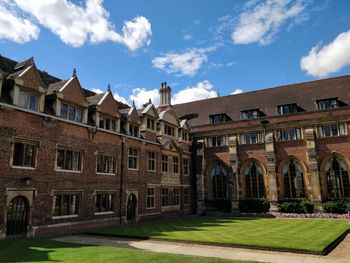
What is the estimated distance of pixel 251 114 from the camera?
3588 centimetres

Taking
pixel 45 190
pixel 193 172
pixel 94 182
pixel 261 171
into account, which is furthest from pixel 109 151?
pixel 261 171

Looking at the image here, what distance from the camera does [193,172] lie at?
36.8 m

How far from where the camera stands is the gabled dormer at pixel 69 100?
62.5 ft

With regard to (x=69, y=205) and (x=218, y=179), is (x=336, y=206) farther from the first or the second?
(x=69, y=205)

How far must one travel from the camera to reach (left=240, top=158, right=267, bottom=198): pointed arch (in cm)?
3362

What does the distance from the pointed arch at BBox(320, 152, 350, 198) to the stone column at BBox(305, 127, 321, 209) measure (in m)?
0.85

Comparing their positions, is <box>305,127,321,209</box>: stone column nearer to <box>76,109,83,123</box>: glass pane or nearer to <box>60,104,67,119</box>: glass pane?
<box>76,109,83,123</box>: glass pane

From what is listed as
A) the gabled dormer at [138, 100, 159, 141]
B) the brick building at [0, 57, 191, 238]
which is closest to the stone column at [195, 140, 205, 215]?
the brick building at [0, 57, 191, 238]

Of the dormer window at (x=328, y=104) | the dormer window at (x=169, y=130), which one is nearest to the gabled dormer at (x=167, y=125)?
the dormer window at (x=169, y=130)

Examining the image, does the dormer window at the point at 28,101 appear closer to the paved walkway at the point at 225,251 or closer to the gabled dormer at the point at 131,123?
the paved walkway at the point at 225,251

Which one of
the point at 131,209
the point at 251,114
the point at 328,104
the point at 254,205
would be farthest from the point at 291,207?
the point at 131,209

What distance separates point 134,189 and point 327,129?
68.6ft

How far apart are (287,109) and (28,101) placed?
89.5 ft

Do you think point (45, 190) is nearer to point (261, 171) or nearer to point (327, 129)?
point (261, 171)
